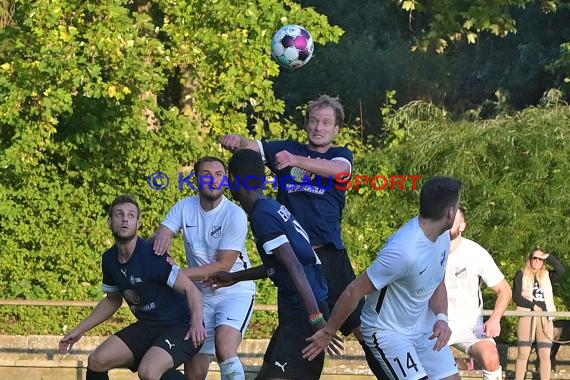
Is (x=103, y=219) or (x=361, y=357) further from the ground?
(x=103, y=219)

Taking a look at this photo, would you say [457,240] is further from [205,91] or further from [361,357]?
[205,91]

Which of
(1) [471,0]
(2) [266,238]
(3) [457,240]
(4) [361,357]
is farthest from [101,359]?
(1) [471,0]

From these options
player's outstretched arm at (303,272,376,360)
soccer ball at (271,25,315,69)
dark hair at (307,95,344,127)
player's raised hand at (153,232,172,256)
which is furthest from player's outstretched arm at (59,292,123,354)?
soccer ball at (271,25,315,69)

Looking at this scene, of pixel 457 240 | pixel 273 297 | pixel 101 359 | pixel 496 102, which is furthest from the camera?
pixel 496 102

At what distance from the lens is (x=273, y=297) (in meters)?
14.7

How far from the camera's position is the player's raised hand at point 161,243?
25.8 feet

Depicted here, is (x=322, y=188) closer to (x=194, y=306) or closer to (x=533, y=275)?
(x=194, y=306)

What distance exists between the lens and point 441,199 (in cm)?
612

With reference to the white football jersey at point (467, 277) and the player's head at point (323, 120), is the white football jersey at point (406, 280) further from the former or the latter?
the white football jersey at point (467, 277)

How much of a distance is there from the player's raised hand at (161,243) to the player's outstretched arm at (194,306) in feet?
0.92

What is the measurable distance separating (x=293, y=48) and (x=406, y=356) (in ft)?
15.9

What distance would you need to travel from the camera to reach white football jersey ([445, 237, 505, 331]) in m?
9.66

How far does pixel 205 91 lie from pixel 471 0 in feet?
16.3

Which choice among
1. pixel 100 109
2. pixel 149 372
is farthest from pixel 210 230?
pixel 100 109
